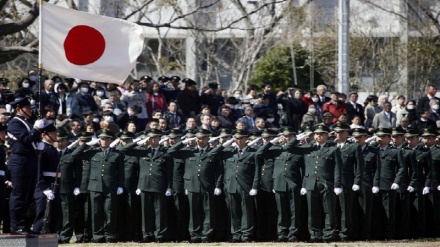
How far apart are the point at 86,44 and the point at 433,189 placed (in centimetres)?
763

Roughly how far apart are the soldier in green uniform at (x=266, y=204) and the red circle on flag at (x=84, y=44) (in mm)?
4415

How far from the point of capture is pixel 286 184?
843 inches

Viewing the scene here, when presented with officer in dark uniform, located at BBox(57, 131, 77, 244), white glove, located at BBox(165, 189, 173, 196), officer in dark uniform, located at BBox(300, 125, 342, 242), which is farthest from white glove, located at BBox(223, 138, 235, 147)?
officer in dark uniform, located at BBox(57, 131, 77, 244)

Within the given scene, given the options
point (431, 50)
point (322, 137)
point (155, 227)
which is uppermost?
point (431, 50)

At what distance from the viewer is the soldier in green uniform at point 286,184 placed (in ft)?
70.1

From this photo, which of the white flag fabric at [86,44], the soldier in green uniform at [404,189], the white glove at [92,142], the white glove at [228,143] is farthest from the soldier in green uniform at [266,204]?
the white flag fabric at [86,44]

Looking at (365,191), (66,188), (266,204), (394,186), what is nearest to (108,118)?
(66,188)

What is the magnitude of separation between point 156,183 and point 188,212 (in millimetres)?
857

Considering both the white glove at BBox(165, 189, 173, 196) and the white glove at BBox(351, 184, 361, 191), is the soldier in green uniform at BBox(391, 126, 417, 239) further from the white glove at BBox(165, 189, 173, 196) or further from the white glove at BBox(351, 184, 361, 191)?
the white glove at BBox(165, 189, 173, 196)

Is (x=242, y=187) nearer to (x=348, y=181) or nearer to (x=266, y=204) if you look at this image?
(x=266, y=204)

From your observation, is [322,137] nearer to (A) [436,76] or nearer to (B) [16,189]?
(B) [16,189]

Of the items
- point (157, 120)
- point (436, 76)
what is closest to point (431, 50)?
point (436, 76)

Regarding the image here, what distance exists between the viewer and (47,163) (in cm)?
1964

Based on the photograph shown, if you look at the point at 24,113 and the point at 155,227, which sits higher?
the point at 24,113
